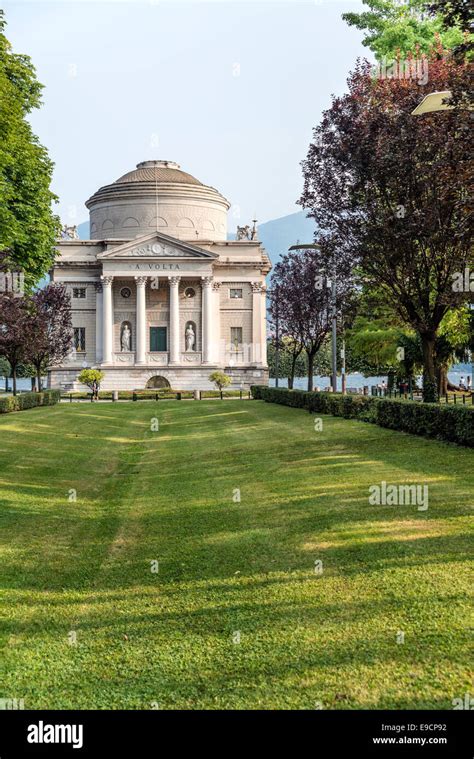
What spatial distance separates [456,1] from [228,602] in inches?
406

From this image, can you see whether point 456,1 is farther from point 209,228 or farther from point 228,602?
point 209,228

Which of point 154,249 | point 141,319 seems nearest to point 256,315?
point 141,319

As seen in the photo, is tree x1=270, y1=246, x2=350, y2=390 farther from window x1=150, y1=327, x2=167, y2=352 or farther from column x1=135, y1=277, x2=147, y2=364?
window x1=150, y1=327, x2=167, y2=352

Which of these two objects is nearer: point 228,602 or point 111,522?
point 228,602

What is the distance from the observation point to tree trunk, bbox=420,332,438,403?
2384cm

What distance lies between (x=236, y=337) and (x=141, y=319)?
36.3 feet

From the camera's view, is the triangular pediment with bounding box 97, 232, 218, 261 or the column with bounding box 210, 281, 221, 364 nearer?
the triangular pediment with bounding box 97, 232, 218, 261

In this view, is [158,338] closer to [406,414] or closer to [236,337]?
[236,337]

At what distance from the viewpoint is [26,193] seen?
32375mm

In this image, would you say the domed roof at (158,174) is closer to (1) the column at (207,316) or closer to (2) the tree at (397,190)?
(1) the column at (207,316)

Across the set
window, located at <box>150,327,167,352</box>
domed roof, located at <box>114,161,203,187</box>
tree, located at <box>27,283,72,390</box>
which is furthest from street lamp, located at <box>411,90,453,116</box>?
domed roof, located at <box>114,161,203,187</box>

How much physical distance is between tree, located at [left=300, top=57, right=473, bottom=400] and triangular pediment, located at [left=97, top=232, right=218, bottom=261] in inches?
2233

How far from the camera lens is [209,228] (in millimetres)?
93125

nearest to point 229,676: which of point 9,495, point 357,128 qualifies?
point 9,495
